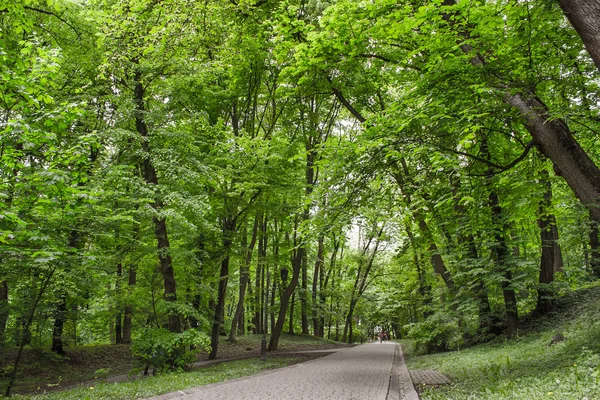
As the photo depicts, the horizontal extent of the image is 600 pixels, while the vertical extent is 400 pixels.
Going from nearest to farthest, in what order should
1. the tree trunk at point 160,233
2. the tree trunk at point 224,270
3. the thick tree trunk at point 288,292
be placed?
the tree trunk at point 160,233 < the tree trunk at point 224,270 < the thick tree trunk at point 288,292

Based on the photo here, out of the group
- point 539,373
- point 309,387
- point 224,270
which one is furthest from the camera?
point 224,270

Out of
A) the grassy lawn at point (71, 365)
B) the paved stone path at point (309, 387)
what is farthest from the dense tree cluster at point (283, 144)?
the paved stone path at point (309, 387)

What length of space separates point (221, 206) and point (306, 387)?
7.47 m

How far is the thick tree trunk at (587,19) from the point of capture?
4762 millimetres

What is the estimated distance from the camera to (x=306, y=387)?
26.7 feet

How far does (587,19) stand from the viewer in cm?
481

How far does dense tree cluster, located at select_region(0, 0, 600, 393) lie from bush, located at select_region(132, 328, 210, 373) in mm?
88

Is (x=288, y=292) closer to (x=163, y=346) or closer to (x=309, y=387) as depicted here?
(x=163, y=346)

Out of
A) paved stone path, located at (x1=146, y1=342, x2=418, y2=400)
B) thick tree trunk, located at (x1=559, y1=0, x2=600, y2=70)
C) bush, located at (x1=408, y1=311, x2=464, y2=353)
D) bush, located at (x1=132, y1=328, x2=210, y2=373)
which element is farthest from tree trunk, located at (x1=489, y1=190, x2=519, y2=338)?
bush, located at (x1=132, y1=328, x2=210, y2=373)

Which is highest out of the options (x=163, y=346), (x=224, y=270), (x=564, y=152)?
(x=564, y=152)

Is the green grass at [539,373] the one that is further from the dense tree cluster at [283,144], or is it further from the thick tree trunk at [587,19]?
the thick tree trunk at [587,19]

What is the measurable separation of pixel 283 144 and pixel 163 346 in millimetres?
8189

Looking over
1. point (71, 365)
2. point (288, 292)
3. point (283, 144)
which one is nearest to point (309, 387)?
Answer: point (283, 144)

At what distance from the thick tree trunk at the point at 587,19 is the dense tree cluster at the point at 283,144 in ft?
0.08
